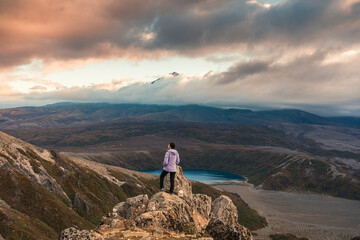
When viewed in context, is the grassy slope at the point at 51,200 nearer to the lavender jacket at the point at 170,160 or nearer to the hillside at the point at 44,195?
the hillside at the point at 44,195

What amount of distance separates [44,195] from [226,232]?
80900mm

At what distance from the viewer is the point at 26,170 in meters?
99.8

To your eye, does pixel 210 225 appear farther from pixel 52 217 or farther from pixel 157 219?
pixel 52 217

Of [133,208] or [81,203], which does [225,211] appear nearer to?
[133,208]

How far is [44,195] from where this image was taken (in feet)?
278

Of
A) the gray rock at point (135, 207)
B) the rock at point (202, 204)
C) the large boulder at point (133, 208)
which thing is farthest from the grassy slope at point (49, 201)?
the rock at point (202, 204)

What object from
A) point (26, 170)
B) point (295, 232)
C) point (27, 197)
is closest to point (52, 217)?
point (27, 197)

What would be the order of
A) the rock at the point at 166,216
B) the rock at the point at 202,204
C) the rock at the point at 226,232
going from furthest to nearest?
the rock at the point at 202,204 < the rock at the point at 226,232 < the rock at the point at 166,216

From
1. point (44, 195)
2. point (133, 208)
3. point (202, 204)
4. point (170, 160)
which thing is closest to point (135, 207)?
point (133, 208)

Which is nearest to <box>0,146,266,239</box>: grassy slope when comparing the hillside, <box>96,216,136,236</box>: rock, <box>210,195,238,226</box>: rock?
the hillside

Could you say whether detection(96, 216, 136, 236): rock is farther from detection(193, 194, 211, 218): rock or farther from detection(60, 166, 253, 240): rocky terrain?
detection(193, 194, 211, 218): rock

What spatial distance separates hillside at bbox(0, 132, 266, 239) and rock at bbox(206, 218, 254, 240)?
52674 millimetres

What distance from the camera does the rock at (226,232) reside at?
971 inches

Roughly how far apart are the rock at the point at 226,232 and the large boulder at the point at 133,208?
8.14m
